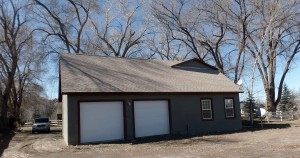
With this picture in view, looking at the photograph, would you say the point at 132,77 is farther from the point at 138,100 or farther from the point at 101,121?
the point at 101,121

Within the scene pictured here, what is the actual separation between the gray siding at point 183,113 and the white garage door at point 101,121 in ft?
1.11

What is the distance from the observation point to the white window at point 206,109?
23.4 meters

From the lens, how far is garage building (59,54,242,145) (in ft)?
61.1

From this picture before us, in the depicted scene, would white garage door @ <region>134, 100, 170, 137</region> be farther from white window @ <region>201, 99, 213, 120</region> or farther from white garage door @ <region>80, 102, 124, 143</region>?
white window @ <region>201, 99, 213, 120</region>

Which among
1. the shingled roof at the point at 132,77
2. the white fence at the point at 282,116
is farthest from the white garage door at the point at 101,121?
the white fence at the point at 282,116

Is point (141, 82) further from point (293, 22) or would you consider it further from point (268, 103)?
point (268, 103)

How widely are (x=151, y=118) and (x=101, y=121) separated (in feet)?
11.0

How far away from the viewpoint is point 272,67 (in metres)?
40.4

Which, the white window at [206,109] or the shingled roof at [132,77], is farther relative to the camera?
the white window at [206,109]

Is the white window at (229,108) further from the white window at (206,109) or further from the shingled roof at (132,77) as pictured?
the white window at (206,109)

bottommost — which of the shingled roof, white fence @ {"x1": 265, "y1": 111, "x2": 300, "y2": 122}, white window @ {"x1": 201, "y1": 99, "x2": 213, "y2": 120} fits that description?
white fence @ {"x1": 265, "y1": 111, "x2": 300, "y2": 122}

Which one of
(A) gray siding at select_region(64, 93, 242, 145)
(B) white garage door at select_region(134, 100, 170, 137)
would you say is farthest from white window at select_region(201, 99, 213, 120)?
(B) white garage door at select_region(134, 100, 170, 137)

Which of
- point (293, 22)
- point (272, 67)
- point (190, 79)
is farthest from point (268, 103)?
point (190, 79)

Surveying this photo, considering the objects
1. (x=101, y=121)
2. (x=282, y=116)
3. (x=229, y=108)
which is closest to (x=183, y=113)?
(x=229, y=108)
